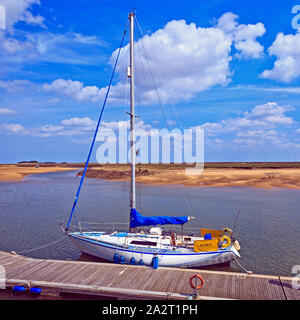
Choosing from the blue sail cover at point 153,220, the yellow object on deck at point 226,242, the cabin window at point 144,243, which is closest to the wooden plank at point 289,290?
the yellow object on deck at point 226,242

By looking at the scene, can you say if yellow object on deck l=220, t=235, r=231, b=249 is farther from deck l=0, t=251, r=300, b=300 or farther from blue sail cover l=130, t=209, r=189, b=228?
deck l=0, t=251, r=300, b=300

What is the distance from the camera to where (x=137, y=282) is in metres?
14.4

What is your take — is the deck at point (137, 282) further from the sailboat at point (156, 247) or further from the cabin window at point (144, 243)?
the cabin window at point (144, 243)

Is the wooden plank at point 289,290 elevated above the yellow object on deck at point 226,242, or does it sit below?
below

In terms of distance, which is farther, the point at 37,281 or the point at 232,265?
the point at 232,265

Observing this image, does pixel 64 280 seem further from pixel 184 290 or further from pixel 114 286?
pixel 184 290

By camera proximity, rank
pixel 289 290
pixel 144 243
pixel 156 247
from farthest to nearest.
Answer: pixel 144 243
pixel 156 247
pixel 289 290

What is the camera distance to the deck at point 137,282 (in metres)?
13.1

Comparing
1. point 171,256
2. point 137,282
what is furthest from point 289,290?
point 137,282

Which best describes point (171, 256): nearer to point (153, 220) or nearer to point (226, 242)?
point (153, 220)

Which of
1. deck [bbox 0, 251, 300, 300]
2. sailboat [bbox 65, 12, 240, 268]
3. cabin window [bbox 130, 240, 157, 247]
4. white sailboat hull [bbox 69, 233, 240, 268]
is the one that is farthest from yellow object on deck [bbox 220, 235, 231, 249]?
cabin window [bbox 130, 240, 157, 247]
